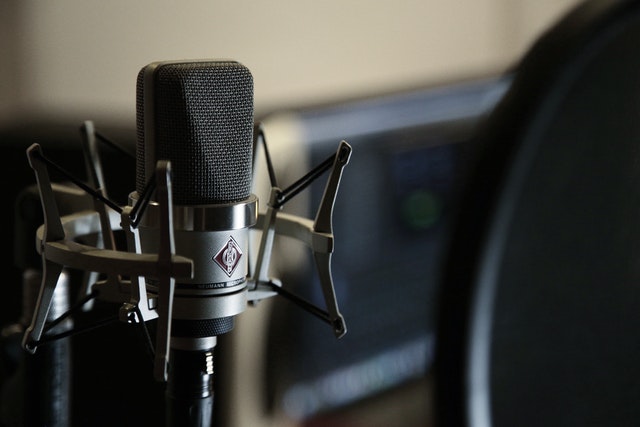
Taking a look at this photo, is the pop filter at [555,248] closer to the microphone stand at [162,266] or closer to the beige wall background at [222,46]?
the microphone stand at [162,266]

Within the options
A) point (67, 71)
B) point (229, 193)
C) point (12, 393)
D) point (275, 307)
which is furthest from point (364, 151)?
point (229, 193)

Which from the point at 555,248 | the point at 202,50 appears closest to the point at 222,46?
the point at 202,50

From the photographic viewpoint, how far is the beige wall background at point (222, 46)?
1.11m

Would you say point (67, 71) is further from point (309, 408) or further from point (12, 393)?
point (12, 393)

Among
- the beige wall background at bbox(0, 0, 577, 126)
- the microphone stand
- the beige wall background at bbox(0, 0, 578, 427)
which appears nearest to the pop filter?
the microphone stand

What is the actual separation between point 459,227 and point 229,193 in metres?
0.10

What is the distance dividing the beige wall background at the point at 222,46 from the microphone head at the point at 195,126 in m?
0.62

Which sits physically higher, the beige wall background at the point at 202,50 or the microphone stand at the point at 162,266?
the microphone stand at the point at 162,266

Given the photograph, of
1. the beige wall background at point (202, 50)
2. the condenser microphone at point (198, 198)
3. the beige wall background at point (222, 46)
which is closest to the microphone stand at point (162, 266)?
the condenser microphone at point (198, 198)

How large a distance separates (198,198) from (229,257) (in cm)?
2

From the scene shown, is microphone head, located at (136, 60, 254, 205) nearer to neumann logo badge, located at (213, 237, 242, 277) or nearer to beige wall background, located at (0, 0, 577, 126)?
neumann logo badge, located at (213, 237, 242, 277)

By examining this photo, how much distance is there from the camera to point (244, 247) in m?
0.36

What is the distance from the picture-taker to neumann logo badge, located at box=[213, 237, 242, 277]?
13.7 inches

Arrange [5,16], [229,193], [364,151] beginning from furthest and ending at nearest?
[5,16]
[364,151]
[229,193]
